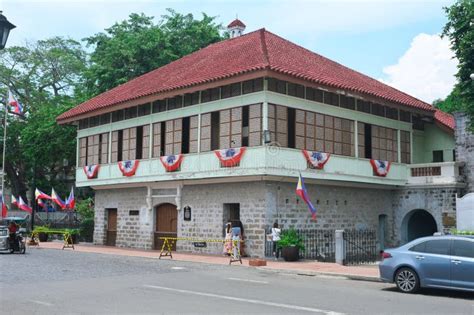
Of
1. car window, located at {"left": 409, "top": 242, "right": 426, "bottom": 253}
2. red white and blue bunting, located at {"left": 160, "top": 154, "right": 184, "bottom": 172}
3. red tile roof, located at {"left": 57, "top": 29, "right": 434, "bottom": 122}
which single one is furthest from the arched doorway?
car window, located at {"left": 409, "top": 242, "right": 426, "bottom": 253}

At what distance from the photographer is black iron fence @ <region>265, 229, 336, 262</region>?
23562 millimetres

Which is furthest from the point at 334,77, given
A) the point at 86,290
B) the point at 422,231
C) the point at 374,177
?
the point at 86,290

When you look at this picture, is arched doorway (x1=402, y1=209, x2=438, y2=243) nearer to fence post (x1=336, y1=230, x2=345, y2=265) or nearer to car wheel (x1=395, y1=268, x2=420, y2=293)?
fence post (x1=336, y1=230, x2=345, y2=265)

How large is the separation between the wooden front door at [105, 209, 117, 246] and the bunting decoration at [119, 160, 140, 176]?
408 cm

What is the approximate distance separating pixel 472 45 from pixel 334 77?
6345 mm

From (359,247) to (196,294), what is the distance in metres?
13.9

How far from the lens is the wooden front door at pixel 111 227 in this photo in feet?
108

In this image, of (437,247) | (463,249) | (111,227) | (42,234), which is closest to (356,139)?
(437,247)

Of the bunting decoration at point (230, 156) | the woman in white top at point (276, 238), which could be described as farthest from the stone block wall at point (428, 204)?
the bunting decoration at point (230, 156)

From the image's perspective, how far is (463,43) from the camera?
23484 mm

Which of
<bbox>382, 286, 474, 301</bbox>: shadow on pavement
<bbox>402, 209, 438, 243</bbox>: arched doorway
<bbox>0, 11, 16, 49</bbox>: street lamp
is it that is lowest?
<bbox>382, 286, 474, 301</bbox>: shadow on pavement

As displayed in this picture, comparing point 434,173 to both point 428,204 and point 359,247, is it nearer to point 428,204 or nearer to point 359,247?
point 428,204

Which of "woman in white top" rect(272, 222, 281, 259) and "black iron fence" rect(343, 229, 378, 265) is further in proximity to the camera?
"woman in white top" rect(272, 222, 281, 259)

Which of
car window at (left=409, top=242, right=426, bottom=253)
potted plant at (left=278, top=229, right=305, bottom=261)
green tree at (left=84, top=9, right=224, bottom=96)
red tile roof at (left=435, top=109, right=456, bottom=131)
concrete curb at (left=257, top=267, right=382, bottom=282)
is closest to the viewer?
car window at (left=409, top=242, right=426, bottom=253)
